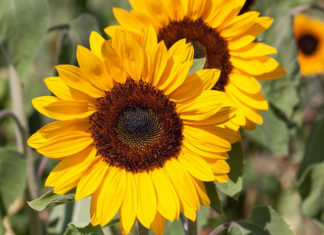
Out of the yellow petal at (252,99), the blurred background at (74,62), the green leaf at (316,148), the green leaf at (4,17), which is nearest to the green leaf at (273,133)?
the blurred background at (74,62)

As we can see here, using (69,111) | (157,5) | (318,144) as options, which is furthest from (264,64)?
(318,144)

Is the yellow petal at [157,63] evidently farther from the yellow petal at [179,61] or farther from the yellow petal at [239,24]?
the yellow petal at [239,24]

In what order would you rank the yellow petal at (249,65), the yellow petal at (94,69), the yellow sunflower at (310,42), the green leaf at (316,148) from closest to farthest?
the yellow petal at (94,69)
the yellow petal at (249,65)
the green leaf at (316,148)
the yellow sunflower at (310,42)

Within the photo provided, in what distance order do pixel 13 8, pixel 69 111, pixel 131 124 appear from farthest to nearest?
pixel 13 8 → pixel 131 124 → pixel 69 111

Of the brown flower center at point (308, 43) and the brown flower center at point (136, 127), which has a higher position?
the brown flower center at point (136, 127)

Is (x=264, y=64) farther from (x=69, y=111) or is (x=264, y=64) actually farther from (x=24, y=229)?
(x=24, y=229)

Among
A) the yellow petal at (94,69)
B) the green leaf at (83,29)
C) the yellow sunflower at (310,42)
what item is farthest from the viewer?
the yellow sunflower at (310,42)

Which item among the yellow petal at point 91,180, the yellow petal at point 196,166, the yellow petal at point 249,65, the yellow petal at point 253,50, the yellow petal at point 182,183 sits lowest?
the yellow petal at point 91,180
